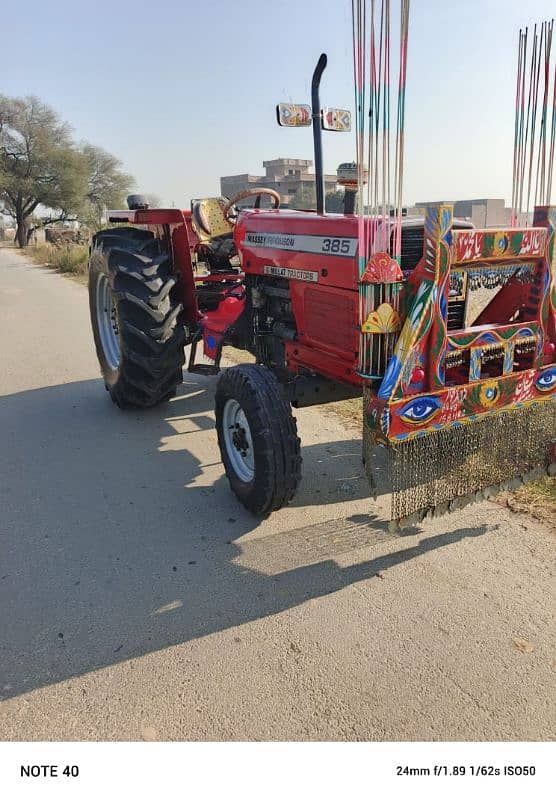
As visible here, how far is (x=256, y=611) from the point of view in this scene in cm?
269

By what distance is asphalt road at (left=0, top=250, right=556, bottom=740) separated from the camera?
2.16 metres

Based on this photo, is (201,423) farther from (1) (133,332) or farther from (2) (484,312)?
(2) (484,312)

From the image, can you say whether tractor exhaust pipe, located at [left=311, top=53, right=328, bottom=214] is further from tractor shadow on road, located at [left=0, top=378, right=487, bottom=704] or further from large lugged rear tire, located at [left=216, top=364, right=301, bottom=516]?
tractor shadow on road, located at [left=0, top=378, right=487, bottom=704]

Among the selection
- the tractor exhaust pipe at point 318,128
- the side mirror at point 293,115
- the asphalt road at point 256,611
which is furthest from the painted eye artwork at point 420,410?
the side mirror at point 293,115

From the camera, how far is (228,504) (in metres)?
3.64

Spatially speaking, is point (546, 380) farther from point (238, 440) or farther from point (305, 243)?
point (238, 440)

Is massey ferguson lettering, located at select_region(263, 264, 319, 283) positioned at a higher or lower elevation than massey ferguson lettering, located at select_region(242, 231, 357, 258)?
lower

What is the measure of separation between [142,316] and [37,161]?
1636 inches

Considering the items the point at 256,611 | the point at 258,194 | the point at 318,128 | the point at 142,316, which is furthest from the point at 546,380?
the point at 142,316

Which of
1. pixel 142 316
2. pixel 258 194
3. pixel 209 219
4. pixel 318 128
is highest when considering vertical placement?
pixel 318 128

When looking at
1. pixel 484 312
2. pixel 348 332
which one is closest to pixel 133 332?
pixel 348 332

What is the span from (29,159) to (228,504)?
43.3 m

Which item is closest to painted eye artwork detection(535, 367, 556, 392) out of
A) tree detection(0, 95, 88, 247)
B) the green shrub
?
the green shrub

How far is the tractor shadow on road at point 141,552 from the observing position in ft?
8.43
